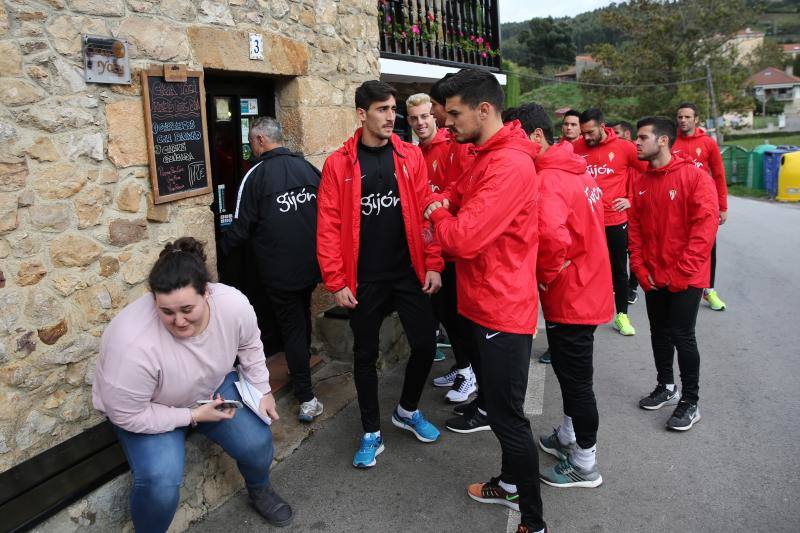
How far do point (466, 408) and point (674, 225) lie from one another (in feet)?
5.77

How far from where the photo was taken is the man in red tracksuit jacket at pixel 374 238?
11.8ft

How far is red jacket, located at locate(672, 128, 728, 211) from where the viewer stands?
6.39 meters

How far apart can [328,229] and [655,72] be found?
3422 centimetres

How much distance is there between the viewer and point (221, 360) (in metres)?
3.02

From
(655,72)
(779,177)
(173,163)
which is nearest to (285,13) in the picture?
(173,163)

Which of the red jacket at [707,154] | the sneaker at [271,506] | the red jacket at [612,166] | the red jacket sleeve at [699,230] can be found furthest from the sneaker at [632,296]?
the sneaker at [271,506]

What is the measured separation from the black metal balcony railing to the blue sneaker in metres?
4.78

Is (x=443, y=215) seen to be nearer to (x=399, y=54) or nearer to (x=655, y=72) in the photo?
(x=399, y=54)

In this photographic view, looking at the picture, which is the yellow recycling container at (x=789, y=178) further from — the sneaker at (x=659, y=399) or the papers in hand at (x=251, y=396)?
the papers in hand at (x=251, y=396)

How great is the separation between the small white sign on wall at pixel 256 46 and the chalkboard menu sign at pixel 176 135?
1.98 feet

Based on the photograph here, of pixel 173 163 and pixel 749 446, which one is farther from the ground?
pixel 173 163

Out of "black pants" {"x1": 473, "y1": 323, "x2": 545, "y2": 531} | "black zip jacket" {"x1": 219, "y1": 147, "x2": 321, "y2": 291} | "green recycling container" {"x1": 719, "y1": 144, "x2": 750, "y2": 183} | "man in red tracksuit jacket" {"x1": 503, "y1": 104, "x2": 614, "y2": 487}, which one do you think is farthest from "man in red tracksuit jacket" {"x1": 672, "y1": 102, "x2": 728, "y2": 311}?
"green recycling container" {"x1": 719, "y1": 144, "x2": 750, "y2": 183}

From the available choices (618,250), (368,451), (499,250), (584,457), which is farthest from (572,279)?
(618,250)

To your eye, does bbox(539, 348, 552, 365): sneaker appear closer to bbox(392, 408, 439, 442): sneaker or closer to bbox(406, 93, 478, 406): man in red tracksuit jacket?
bbox(406, 93, 478, 406): man in red tracksuit jacket
